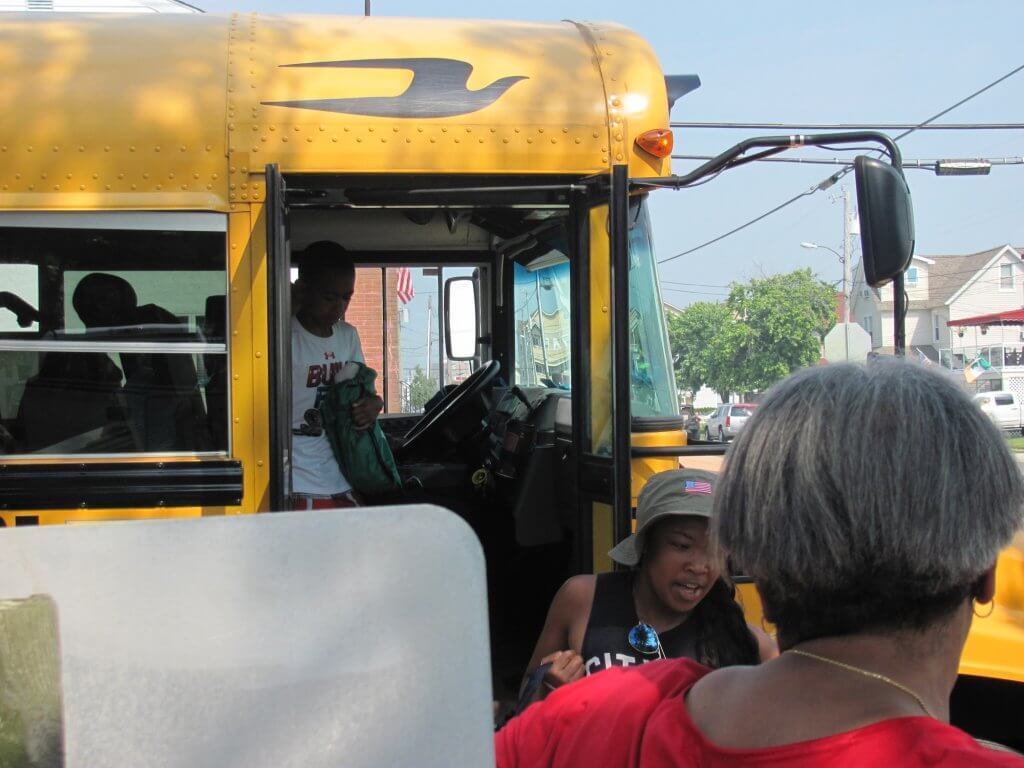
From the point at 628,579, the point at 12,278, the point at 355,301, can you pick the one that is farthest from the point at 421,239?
the point at 628,579

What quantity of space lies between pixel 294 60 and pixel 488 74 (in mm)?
616

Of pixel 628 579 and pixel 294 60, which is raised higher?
pixel 294 60

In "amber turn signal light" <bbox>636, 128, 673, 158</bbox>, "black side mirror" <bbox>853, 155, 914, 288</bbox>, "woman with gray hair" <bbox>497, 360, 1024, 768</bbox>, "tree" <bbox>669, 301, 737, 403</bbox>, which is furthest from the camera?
"tree" <bbox>669, 301, 737, 403</bbox>

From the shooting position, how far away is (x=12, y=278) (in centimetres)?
293

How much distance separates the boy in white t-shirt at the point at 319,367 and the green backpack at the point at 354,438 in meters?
0.03

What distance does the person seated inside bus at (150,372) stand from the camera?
9.84 ft

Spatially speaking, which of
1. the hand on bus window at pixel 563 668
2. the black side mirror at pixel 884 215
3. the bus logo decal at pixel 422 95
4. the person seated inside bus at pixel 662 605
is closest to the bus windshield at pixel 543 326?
the bus logo decal at pixel 422 95

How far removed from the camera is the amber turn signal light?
3.16 m

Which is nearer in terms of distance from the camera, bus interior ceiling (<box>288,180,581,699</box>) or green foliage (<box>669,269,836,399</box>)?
bus interior ceiling (<box>288,180,581,699</box>)

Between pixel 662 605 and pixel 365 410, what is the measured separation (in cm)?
149

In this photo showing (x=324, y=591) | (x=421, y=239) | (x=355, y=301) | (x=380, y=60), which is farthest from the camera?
(x=355, y=301)

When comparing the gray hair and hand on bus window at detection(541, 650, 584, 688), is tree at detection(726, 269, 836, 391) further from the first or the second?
the gray hair

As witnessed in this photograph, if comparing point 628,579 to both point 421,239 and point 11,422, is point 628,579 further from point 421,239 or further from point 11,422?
point 421,239

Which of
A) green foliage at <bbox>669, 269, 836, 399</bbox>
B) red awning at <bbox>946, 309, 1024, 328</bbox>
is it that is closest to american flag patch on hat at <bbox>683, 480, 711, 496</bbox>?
green foliage at <bbox>669, 269, 836, 399</bbox>
